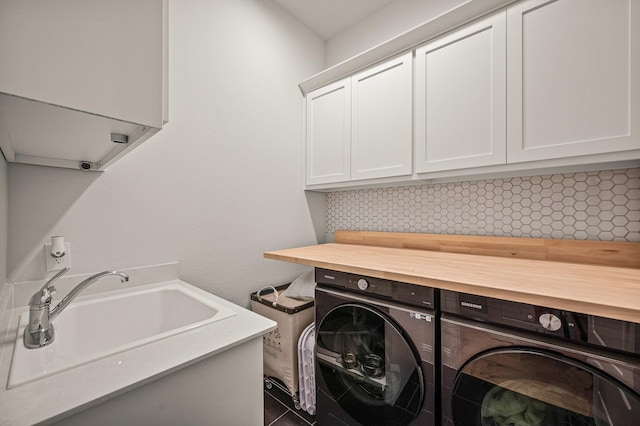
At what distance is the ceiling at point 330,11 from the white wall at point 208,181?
83mm

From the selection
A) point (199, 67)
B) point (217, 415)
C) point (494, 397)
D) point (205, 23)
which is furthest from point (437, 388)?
point (205, 23)

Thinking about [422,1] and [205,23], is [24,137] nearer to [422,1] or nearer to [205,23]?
[205,23]

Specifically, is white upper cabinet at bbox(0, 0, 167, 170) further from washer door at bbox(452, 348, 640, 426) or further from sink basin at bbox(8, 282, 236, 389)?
washer door at bbox(452, 348, 640, 426)

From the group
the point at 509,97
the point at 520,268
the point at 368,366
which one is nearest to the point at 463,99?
the point at 509,97

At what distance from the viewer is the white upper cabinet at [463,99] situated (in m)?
1.29

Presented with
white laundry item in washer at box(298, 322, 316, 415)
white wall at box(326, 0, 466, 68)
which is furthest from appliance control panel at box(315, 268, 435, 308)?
white wall at box(326, 0, 466, 68)

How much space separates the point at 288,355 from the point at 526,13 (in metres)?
2.14

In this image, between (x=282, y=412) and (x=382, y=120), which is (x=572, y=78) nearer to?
(x=382, y=120)

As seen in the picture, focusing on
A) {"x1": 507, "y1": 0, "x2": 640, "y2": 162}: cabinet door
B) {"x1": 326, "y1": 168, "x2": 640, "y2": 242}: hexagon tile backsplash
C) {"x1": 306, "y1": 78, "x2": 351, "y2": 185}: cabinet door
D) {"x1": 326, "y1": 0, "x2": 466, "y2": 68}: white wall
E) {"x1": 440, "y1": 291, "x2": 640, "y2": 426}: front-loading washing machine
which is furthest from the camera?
{"x1": 306, "y1": 78, "x2": 351, "y2": 185}: cabinet door

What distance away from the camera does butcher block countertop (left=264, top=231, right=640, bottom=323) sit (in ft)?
2.57

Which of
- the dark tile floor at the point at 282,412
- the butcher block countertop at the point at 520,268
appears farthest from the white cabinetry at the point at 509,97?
the dark tile floor at the point at 282,412

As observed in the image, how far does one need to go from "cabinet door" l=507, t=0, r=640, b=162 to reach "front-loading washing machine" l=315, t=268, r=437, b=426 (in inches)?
35.1

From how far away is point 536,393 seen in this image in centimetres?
86

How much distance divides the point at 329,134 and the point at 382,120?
45cm
